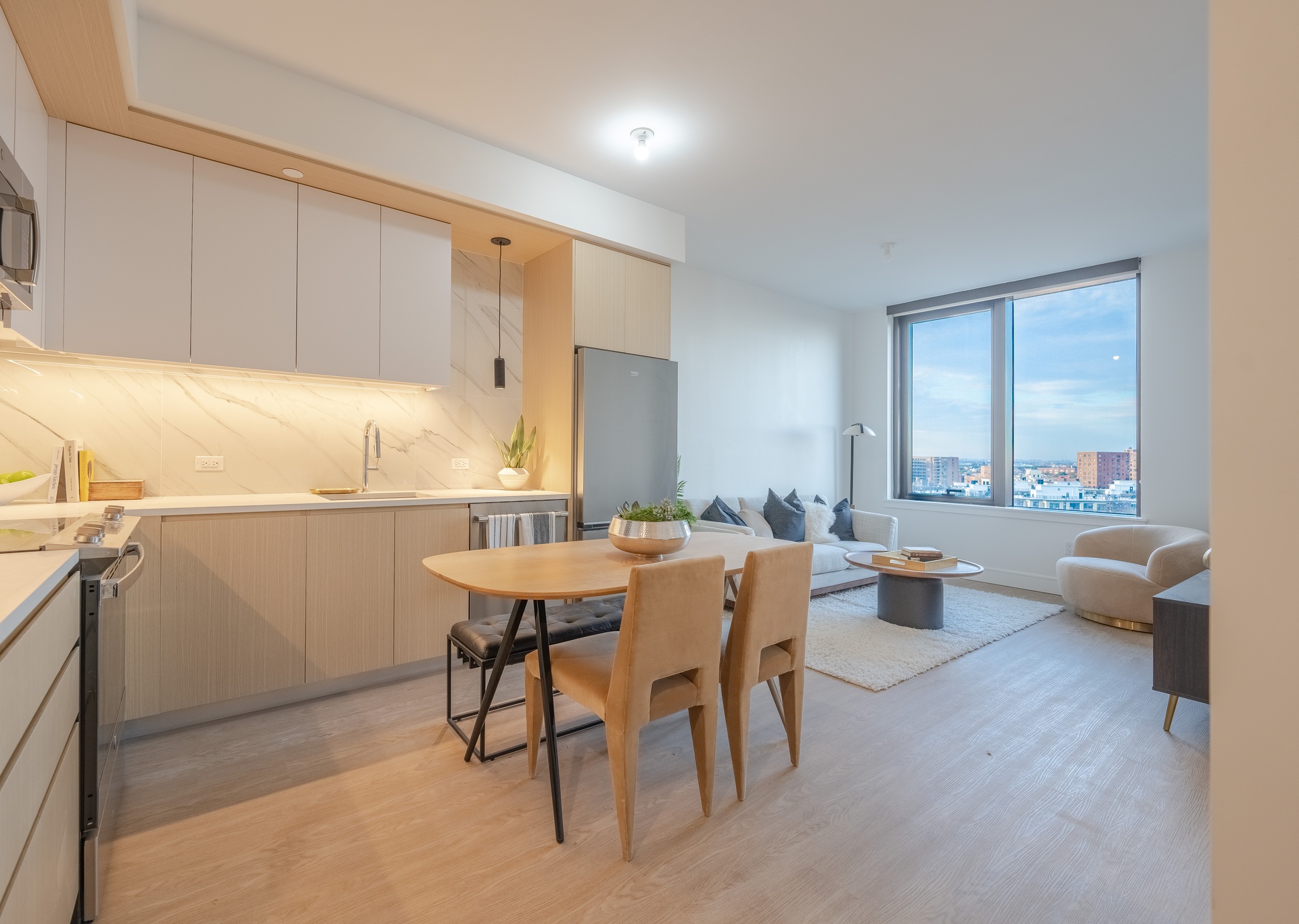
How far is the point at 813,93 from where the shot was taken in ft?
8.96

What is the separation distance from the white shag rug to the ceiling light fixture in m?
2.50

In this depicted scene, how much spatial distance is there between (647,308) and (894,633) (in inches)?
107

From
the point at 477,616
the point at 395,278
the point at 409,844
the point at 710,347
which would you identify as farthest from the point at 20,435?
the point at 710,347

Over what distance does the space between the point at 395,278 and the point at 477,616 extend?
6.26ft

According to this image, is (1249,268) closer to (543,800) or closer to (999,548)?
(543,800)

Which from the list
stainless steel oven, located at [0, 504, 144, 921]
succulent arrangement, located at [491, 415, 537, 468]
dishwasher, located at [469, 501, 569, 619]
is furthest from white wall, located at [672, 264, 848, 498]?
stainless steel oven, located at [0, 504, 144, 921]

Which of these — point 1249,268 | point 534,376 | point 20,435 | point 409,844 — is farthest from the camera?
point 534,376

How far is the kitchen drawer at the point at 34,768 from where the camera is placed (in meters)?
0.91

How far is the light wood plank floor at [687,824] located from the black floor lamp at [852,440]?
3.54 m

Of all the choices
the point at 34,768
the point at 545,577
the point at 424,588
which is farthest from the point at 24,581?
the point at 424,588

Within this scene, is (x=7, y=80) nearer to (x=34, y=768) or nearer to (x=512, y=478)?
(x=34, y=768)

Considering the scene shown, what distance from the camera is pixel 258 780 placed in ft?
7.07

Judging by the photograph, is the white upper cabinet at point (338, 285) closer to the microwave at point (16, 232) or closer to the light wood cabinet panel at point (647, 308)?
the microwave at point (16, 232)

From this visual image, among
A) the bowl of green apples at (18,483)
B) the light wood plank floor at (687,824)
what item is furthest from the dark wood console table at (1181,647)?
the bowl of green apples at (18,483)
